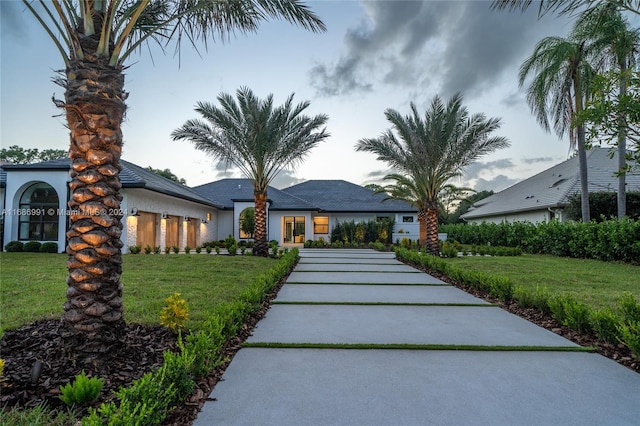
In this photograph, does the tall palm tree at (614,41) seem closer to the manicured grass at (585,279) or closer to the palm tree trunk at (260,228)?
the manicured grass at (585,279)

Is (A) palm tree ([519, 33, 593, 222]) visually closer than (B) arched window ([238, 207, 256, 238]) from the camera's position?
Yes

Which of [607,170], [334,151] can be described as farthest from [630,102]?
[607,170]

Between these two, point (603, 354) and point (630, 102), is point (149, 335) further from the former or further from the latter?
point (630, 102)

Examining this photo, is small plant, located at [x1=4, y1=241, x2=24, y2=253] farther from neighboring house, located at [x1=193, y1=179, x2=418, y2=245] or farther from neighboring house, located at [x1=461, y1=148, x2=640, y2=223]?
neighboring house, located at [x1=461, y1=148, x2=640, y2=223]

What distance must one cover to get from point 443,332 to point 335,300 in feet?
7.41

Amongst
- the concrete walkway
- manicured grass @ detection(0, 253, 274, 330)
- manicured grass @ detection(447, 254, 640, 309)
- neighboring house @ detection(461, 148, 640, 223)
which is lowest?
the concrete walkway

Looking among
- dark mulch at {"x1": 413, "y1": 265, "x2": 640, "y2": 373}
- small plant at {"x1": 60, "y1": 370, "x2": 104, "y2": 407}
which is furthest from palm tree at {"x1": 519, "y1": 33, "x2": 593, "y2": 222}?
small plant at {"x1": 60, "y1": 370, "x2": 104, "y2": 407}

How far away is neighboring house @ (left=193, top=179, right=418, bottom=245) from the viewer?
24500mm

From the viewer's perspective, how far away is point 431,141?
45.4 feet

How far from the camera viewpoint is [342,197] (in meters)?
29.4

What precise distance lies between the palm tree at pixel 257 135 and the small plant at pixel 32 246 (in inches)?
281

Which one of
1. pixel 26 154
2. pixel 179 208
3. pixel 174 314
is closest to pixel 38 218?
pixel 179 208

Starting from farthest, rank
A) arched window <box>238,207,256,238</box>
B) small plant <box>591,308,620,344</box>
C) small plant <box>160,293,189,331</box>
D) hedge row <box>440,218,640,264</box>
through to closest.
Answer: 1. arched window <box>238,207,256,238</box>
2. hedge row <box>440,218,640,264</box>
3. small plant <box>591,308,620,344</box>
4. small plant <box>160,293,189,331</box>

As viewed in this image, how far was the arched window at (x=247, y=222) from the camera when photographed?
2322 cm
